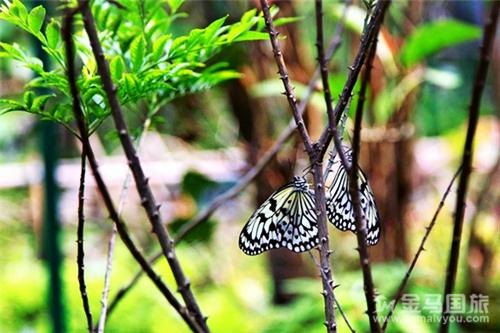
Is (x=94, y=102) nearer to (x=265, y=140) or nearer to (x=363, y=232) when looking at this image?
(x=363, y=232)

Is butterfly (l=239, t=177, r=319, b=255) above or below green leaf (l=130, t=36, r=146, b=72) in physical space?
below

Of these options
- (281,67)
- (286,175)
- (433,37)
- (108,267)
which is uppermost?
(433,37)

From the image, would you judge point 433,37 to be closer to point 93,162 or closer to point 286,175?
point 286,175

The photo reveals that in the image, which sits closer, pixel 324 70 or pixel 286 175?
pixel 324 70

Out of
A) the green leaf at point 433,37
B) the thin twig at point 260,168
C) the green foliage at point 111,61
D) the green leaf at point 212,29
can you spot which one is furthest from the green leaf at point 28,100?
the green leaf at point 433,37

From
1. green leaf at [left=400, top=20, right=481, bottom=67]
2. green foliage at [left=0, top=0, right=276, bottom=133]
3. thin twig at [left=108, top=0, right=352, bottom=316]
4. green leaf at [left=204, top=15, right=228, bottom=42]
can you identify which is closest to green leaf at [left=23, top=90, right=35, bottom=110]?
green foliage at [left=0, top=0, right=276, bottom=133]

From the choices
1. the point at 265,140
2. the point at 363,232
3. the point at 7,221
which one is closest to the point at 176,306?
the point at 363,232

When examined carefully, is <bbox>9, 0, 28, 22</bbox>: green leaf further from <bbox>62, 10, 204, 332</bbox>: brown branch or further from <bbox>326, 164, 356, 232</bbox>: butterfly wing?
<bbox>326, 164, 356, 232</bbox>: butterfly wing

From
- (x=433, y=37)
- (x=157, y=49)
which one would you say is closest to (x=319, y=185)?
(x=157, y=49)
